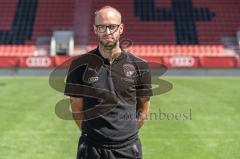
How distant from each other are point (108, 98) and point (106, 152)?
48 cm

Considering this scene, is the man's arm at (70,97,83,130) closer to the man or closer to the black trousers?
the man

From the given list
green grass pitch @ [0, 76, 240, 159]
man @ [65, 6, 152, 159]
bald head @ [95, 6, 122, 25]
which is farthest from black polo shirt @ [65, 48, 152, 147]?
green grass pitch @ [0, 76, 240, 159]

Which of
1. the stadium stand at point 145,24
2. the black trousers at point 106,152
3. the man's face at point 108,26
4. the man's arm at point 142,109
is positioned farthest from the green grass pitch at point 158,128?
the stadium stand at point 145,24

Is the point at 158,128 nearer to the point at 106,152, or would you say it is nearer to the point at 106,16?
the point at 106,152

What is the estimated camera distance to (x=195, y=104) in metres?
15.3

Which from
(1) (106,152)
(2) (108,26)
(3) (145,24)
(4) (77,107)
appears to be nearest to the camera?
(2) (108,26)

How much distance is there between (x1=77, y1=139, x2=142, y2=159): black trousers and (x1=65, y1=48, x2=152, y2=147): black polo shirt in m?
0.05

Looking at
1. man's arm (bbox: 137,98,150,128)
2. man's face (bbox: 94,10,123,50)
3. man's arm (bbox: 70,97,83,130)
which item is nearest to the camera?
man's face (bbox: 94,10,123,50)

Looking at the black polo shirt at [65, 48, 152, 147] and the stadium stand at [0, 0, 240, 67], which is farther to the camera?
the stadium stand at [0, 0, 240, 67]

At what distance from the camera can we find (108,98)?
394 centimetres

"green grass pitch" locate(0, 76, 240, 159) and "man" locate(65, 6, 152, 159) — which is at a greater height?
"man" locate(65, 6, 152, 159)

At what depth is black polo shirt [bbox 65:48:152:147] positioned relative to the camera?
3.92 meters

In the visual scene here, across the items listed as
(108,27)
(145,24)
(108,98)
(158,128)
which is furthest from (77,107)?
(145,24)

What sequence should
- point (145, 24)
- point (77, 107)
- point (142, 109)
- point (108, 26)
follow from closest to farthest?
point (108, 26) → point (77, 107) → point (142, 109) → point (145, 24)
